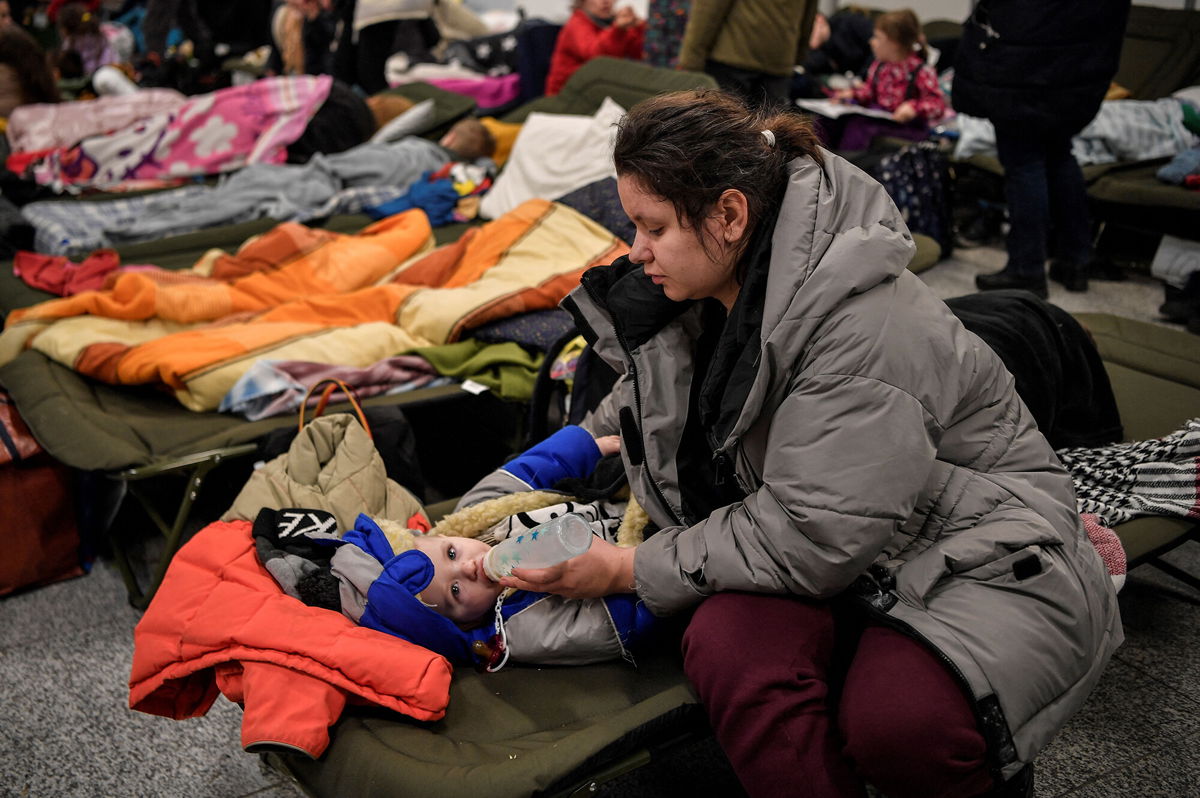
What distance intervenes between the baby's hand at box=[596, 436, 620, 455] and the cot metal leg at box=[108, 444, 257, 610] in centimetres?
81

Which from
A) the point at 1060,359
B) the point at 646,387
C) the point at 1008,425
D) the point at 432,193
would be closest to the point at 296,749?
the point at 646,387

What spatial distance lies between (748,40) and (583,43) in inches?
46.7

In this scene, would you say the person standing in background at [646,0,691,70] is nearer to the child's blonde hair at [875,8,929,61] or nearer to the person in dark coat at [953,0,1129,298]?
the child's blonde hair at [875,8,929,61]

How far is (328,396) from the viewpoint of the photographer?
2.19 m

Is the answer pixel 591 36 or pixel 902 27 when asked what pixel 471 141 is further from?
pixel 902 27

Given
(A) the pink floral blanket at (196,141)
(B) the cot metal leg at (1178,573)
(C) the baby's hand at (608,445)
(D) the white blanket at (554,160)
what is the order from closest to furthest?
1. (C) the baby's hand at (608,445)
2. (B) the cot metal leg at (1178,573)
3. (D) the white blanket at (554,160)
4. (A) the pink floral blanket at (196,141)

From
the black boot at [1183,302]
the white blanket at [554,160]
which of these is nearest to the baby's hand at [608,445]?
the white blanket at [554,160]

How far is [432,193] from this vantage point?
364 cm

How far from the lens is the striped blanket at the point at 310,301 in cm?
240

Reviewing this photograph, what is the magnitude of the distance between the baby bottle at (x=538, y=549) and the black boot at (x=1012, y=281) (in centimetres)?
244

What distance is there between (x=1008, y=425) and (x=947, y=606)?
26cm

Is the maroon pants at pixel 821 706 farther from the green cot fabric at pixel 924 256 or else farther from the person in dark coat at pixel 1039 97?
the person in dark coat at pixel 1039 97

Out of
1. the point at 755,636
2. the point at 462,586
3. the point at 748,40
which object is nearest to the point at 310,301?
the point at 462,586

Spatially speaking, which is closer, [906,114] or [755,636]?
[755,636]
